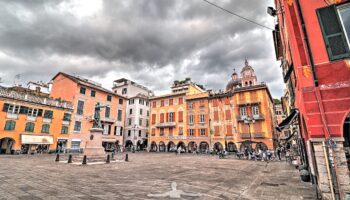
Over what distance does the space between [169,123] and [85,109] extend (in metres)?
18.6

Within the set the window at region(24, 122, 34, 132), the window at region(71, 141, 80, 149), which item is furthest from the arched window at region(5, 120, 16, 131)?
the window at region(71, 141, 80, 149)

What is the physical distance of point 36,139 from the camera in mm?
26609

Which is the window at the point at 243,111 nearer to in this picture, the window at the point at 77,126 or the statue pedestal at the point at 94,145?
the statue pedestal at the point at 94,145

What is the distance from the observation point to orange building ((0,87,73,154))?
79.3 ft

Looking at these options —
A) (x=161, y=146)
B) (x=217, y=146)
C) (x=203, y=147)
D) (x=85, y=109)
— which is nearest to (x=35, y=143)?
(x=85, y=109)

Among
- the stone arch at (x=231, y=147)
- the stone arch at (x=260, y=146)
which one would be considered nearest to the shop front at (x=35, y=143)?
the stone arch at (x=231, y=147)

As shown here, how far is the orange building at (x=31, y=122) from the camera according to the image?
24.2m

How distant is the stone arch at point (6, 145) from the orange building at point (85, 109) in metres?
7.79

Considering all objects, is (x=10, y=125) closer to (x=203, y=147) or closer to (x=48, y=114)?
(x=48, y=114)

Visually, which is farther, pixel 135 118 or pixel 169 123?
pixel 135 118

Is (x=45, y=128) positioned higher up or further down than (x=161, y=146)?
higher up

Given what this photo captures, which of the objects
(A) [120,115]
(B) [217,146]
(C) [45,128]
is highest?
(A) [120,115]

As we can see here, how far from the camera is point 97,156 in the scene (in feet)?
54.7

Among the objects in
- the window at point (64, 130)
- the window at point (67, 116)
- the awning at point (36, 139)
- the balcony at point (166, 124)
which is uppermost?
the window at point (67, 116)
